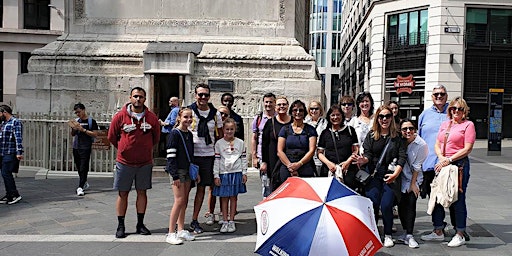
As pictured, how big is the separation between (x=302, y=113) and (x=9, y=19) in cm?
3931

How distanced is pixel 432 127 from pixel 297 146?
6.94 ft

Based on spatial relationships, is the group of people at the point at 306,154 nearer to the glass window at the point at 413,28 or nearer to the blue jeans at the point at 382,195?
the blue jeans at the point at 382,195

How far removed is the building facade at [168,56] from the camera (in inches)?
473

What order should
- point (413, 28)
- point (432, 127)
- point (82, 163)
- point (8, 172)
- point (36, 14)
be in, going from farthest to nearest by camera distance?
point (36, 14), point (413, 28), point (82, 163), point (8, 172), point (432, 127)

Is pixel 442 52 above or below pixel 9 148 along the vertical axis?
above

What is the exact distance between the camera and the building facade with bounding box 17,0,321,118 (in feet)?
39.4

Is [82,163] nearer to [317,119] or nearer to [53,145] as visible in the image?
[53,145]

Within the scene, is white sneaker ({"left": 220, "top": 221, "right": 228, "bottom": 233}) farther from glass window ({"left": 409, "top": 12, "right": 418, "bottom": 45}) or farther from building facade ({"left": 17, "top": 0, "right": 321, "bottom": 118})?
glass window ({"left": 409, "top": 12, "right": 418, "bottom": 45})

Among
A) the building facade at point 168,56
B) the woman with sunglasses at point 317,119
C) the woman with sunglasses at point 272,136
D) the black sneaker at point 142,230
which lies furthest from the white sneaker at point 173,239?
the building facade at point 168,56

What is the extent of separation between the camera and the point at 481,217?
7781 mm

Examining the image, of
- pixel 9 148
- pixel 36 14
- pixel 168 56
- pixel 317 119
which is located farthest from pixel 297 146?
pixel 36 14

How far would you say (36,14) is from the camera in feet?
131

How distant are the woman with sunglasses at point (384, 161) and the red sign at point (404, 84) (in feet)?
96.3

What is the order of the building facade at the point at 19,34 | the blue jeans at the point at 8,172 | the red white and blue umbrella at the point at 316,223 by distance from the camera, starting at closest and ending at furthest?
the red white and blue umbrella at the point at 316,223 → the blue jeans at the point at 8,172 → the building facade at the point at 19,34
